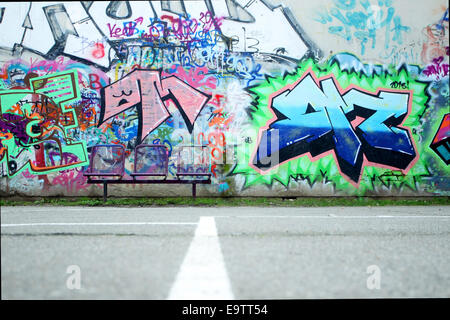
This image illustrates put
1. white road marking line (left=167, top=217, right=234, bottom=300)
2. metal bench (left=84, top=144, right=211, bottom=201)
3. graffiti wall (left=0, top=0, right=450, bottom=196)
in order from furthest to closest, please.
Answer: graffiti wall (left=0, top=0, right=450, bottom=196) → metal bench (left=84, top=144, right=211, bottom=201) → white road marking line (left=167, top=217, right=234, bottom=300)

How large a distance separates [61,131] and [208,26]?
160 inches

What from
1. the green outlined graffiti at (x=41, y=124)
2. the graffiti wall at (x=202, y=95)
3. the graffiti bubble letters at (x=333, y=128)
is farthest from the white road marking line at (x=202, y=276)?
the green outlined graffiti at (x=41, y=124)

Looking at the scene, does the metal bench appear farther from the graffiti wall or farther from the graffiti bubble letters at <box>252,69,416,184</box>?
the graffiti bubble letters at <box>252,69,416,184</box>

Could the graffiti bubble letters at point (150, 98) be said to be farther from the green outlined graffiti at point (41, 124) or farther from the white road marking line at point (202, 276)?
the white road marking line at point (202, 276)

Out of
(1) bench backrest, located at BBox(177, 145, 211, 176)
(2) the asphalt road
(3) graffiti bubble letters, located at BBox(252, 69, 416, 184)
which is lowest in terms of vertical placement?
(2) the asphalt road

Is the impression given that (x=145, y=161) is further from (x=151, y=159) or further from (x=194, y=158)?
(x=194, y=158)

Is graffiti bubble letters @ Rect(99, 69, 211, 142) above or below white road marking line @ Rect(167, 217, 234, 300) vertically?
above

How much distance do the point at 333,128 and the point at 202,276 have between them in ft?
25.2

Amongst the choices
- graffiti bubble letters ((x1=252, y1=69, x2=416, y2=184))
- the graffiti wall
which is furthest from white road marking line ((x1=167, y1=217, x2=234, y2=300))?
graffiti bubble letters ((x1=252, y1=69, x2=416, y2=184))

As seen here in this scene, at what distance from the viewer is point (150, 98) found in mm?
9547

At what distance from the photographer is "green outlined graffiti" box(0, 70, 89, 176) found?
9531mm

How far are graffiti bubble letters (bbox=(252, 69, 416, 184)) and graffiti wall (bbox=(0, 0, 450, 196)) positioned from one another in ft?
0.08

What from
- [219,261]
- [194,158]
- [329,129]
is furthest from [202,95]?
[219,261]

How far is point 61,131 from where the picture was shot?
9555 millimetres
